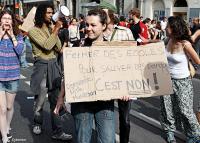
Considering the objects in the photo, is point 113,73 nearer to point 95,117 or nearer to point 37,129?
point 95,117

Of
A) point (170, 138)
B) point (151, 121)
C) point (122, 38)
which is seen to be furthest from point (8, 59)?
point (151, 121)

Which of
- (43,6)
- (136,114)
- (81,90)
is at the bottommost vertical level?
(136,114)

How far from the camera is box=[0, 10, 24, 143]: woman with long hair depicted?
4.94 m

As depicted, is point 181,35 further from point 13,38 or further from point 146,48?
point 13,38

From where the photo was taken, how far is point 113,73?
3.42m

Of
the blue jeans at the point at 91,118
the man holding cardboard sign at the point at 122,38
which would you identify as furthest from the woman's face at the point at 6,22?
the blue jeans at the point at 91,118

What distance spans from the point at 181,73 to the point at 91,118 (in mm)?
1910

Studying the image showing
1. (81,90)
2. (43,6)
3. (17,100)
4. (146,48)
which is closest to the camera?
(81,90)

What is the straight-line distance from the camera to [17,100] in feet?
26.4

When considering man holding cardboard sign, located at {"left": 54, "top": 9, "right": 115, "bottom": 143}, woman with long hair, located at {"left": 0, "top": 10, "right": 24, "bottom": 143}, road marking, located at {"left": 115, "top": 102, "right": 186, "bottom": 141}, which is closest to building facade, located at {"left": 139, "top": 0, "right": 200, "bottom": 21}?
road marking, located at {"left": 115, "top": 102, "right": 186, "bottom": 141}

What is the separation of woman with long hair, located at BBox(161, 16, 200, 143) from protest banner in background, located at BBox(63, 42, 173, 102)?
136 cm

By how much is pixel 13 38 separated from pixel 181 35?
2122mm

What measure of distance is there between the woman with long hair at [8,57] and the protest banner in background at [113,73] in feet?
6.06

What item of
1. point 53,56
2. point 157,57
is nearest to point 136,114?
point 53,56
